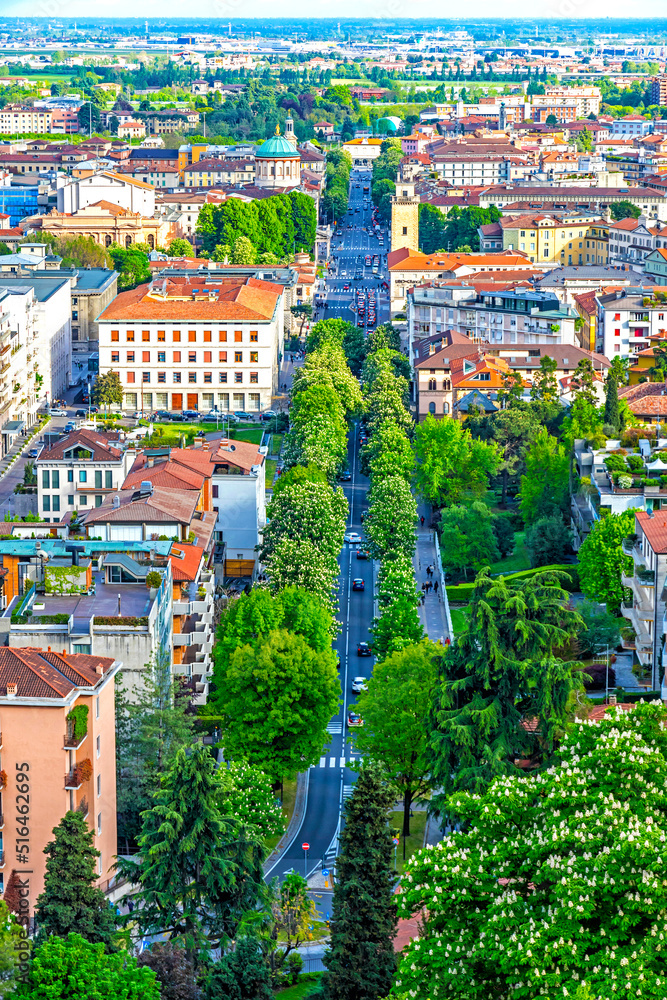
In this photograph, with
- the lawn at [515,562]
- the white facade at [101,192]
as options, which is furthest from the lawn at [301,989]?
the white facade at [101,192]

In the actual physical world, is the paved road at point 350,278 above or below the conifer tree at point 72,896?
below

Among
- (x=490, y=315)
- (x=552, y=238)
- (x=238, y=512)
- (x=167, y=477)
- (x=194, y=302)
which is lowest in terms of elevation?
(x=552, y=238)

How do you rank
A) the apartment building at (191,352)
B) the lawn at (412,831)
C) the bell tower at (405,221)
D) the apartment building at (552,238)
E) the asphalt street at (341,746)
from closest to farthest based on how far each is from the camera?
1. the asphalt street at (341,746)
2. the lawn at (412,831)
3. the apartment building at (191,352)
4. the bell tower at (405,221)
5. the apartment building at (552,238)

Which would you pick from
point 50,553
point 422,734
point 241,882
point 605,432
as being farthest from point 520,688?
point 605,432

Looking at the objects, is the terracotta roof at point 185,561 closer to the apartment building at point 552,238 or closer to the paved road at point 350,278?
the paved road at point 350,278

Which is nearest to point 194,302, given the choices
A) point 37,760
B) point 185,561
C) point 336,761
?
point 185,561

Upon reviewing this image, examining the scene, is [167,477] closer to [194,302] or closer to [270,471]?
[270,471]

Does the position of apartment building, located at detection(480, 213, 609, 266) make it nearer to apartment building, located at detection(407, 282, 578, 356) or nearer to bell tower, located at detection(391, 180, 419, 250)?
bell tower, located at detection(391, 180, 419, 250)
